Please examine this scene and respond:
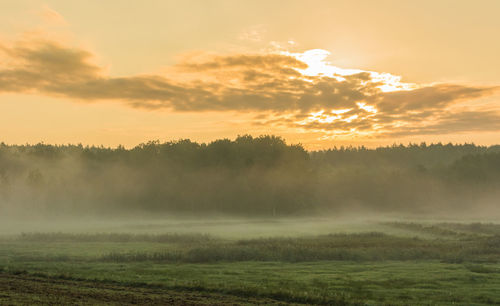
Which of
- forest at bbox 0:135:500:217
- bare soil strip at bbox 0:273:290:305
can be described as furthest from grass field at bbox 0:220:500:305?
forest at bbox 0:135:500:217

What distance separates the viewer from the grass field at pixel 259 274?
3328 cm

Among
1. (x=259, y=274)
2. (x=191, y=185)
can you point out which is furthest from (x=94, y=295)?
(x=191, y=185)

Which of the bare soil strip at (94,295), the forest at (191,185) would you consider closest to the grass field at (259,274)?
the bare soil strip at (94,295)

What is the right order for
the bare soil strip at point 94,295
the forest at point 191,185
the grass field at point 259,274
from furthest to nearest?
the forest at point 191,185, the grass field at point 259,274, the bare soil strip at point 94,295

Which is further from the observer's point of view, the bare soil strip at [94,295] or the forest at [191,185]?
the forest at [191,185]

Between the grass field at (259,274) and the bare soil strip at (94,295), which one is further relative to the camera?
the grass field at (259,274)

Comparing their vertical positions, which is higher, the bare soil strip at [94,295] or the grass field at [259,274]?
the bare soil strip at [94,295]

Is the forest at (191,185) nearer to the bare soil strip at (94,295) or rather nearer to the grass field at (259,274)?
the grass field at (259,274)

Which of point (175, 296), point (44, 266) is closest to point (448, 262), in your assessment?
point (175, 296)

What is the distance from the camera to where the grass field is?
33.3 meters

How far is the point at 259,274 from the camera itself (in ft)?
144

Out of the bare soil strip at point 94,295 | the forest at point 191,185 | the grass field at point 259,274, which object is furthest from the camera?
the forest at point 191,185

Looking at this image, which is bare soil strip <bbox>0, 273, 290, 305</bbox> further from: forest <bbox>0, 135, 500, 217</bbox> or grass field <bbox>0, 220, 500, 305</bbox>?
forest <bbox>0, 135, 500, 217</bbox>

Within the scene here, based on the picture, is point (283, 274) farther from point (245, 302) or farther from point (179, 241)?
point (179, 241)
